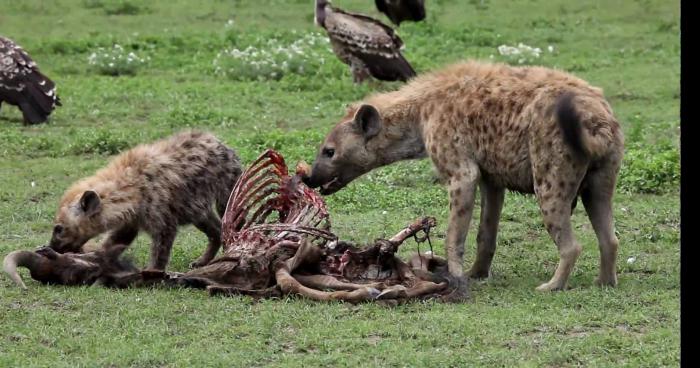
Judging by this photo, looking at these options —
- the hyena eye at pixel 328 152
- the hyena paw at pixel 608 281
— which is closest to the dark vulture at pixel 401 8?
the hyena eye at pixel 328 152

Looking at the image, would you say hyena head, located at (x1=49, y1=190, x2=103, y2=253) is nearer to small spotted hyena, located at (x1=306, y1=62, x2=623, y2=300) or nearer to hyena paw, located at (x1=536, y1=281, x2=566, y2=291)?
small spotted hyena, located at (x1=306, y1=62, x2=623, y2=300)

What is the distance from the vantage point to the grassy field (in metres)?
4.55

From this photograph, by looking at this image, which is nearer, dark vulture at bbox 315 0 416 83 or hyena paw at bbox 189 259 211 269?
hyena paw at bbox 189 259 211 269

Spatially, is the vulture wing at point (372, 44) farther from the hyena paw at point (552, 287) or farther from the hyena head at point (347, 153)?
the hyena paw at point (552, 287)

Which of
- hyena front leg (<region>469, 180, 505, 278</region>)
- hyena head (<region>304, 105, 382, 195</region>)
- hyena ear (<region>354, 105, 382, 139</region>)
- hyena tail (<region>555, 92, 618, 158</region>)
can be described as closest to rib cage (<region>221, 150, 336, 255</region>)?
hyena head (<region>304, 105, 382, 195</region>)

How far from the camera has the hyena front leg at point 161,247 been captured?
611 centimetres

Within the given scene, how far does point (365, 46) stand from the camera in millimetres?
12070

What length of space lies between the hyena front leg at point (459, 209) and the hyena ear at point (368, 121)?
22.0 inches

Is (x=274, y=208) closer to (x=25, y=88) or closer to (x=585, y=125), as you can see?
(x=585, y=125)

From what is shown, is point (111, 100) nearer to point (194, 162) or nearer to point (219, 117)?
point (219, 117)

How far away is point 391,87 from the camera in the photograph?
12.5m

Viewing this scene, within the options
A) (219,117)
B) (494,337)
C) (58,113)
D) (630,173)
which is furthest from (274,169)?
(58,113)

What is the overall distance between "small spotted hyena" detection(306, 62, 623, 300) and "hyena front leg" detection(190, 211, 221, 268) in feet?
2.06

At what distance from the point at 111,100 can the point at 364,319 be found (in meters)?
6.99
